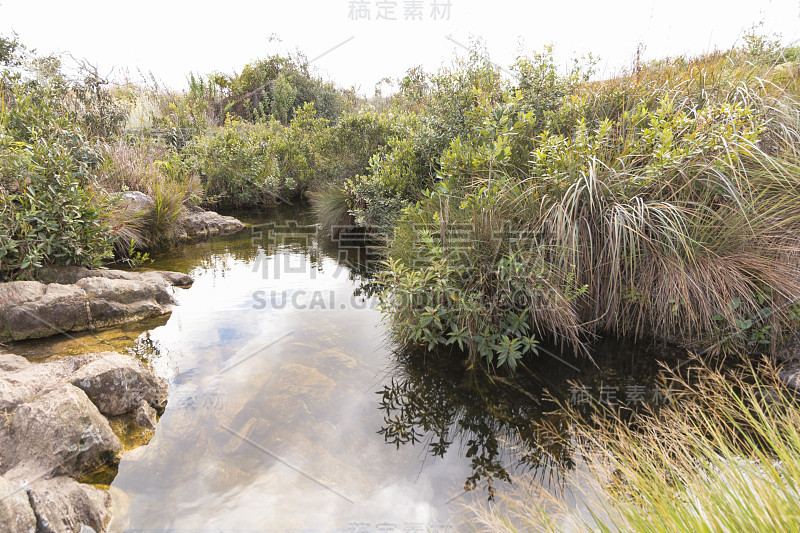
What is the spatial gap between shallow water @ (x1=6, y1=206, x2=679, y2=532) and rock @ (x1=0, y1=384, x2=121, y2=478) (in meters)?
0.21

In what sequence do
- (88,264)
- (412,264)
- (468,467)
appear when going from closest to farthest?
(468,467) → (412,264) → (88,264)

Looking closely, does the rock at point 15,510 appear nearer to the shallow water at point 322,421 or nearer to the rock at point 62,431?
the rock at point 62,431

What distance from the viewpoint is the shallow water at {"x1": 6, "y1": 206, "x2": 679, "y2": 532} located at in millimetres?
2227

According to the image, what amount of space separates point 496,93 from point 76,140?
556cm

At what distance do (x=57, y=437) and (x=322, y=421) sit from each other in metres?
1.51

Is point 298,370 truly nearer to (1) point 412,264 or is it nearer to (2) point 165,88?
(1) point 412,264

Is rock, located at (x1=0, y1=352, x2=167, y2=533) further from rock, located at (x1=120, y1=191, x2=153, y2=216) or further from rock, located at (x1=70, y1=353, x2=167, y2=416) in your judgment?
rock, located at (x1=120, y1=191, x2=153, y2=216)

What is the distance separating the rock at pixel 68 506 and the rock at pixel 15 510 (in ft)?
0.17

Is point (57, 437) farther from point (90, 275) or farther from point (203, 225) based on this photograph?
point (203, 225)

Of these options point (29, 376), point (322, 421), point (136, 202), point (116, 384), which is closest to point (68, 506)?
point (116, 384)

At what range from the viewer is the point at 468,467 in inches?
98.3

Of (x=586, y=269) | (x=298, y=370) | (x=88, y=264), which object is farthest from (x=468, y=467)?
(x=88, y=264)

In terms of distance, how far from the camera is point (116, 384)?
2795 mm

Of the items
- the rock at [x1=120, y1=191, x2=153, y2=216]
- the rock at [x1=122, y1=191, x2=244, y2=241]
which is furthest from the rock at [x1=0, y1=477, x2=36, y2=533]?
the rock at [x1=122, y1=191, x2=244, y2=241]
